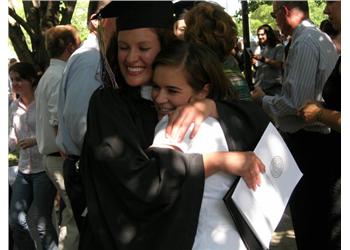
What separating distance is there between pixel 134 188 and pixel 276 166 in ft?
1.86

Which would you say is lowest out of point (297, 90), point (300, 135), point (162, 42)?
point (300, 135)

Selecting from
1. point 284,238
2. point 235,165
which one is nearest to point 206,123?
point 235,165

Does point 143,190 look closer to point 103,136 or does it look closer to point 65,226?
point 103,136

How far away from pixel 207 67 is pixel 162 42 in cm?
23

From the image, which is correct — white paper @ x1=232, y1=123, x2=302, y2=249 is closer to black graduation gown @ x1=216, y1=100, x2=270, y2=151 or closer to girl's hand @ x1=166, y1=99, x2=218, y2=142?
black graduation gown @ x1=216, y1=100, x2=270, y2=151

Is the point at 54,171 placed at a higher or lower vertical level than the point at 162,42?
lower

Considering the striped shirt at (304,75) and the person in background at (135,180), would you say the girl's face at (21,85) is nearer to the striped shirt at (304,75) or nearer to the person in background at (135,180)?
the striped shirt at (304,75)

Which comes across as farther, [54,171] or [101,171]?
[54,171]

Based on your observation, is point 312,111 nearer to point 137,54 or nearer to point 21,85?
point 137,54

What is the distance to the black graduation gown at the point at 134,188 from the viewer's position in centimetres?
207

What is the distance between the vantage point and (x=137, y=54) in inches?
92.6

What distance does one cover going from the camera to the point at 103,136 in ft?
7.10

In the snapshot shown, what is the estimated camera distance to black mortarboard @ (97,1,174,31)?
94.3 inches

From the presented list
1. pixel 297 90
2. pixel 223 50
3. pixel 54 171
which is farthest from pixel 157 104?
pixel 54 171
